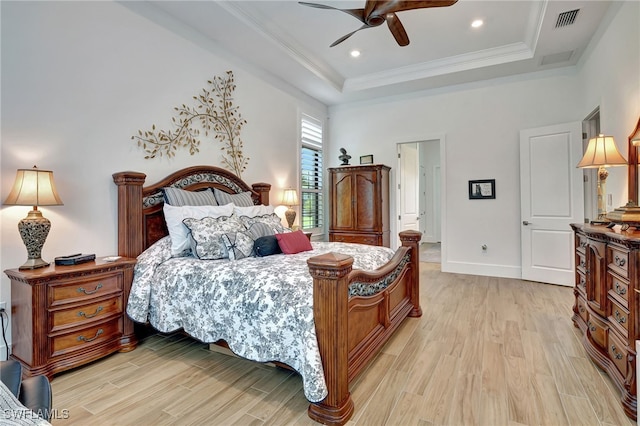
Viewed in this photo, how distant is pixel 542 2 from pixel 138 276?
4583 mm

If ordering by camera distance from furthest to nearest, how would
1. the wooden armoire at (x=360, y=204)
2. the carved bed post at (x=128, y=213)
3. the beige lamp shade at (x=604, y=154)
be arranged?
the wooden armoire at (x=360, y=204) < the carved bed post at (x=128, y=213) < the beige lamp shade at (x=604, y=154)

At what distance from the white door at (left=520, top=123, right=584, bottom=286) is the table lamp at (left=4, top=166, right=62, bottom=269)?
5458 millimetres

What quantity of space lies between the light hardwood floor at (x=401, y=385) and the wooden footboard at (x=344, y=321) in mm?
128

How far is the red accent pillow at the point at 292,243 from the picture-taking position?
2883mm

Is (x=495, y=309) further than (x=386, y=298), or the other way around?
(x=495, y=309)

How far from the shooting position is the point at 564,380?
2057 millimetres

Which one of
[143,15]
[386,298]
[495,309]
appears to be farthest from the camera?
[495,309]

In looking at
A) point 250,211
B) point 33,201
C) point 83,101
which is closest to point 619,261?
point 250,211

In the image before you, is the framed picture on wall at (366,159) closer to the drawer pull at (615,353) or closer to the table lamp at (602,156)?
the table lamp at (602,156)

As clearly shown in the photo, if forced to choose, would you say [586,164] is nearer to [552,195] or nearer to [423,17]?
[552,195]

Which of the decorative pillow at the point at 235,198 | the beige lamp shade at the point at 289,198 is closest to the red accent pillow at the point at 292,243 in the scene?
the decorative pillow at the point at 235,198

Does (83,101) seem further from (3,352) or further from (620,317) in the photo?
(620,317)

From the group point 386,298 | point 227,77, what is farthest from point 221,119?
point 386,298

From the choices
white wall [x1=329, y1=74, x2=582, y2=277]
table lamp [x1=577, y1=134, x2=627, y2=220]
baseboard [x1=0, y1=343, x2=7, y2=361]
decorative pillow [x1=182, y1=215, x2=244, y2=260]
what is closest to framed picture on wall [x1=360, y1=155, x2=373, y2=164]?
white wall [x1=329, y1=74, x2=582, y2=277]
